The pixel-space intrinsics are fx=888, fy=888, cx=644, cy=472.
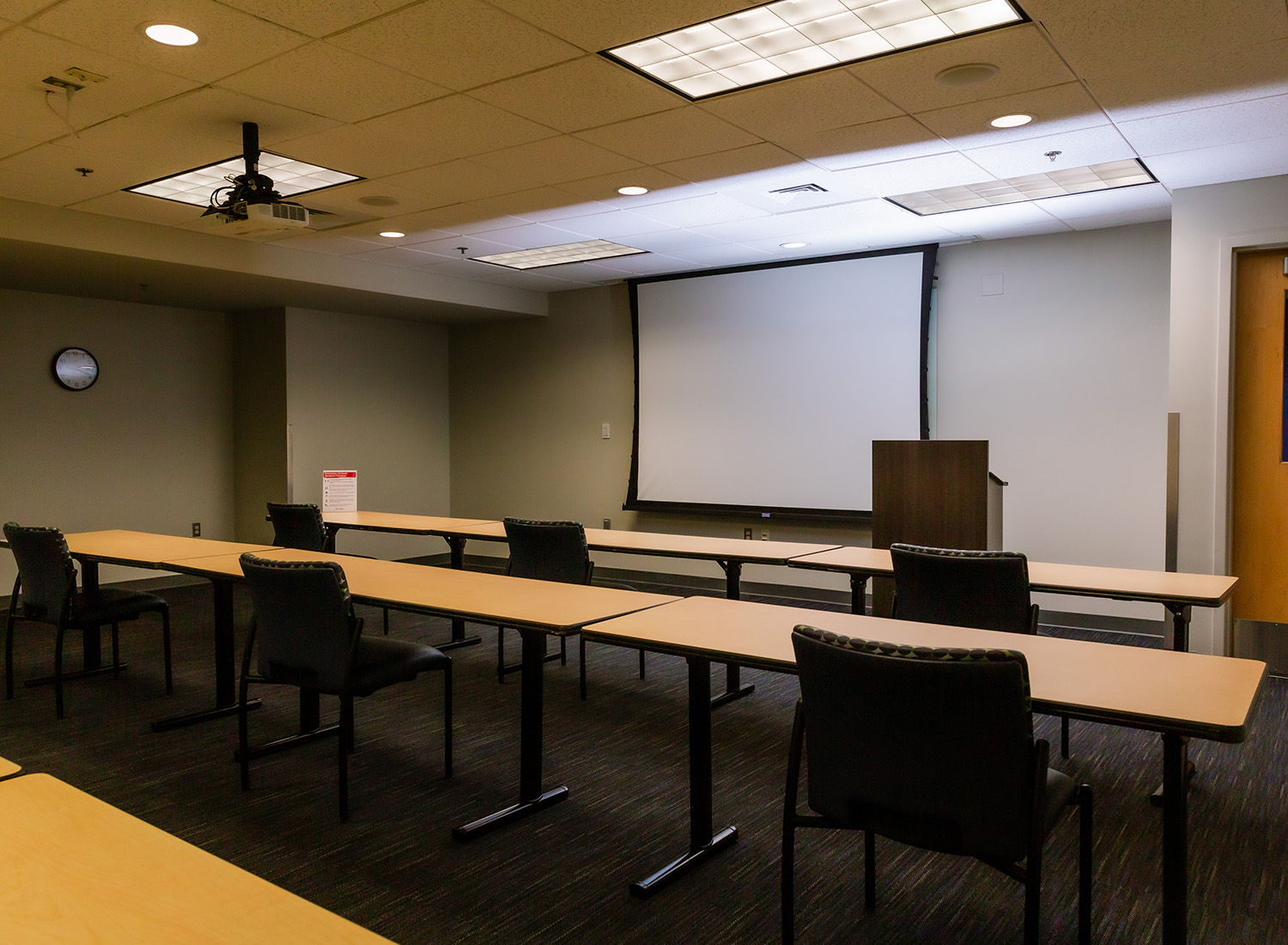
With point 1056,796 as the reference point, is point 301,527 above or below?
above

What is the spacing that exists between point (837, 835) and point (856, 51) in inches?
105

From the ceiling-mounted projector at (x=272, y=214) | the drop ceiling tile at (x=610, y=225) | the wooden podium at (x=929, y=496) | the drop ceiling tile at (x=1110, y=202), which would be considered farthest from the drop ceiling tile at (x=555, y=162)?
the drop ceiling tile at (x=1110, y=202)

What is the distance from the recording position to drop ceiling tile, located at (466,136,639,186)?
413 cm

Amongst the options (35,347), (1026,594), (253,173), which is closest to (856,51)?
(1026,594)

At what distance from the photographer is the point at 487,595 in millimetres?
3041

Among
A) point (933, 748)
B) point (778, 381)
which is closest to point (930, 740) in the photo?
point (933, 748)

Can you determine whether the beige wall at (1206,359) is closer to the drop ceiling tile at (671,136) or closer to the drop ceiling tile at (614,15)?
the drop ceiling tile at (671,136)

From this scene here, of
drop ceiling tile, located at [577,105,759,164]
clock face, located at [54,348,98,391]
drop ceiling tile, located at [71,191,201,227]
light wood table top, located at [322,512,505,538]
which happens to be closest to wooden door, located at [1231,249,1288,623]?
drop ceiling tile, located at [577,105,759,164]

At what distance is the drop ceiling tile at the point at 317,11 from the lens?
8.90ft

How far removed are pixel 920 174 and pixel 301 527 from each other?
398cm

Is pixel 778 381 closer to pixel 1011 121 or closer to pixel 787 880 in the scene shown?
pixel 1011 121

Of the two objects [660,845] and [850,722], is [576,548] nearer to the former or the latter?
[660,845]

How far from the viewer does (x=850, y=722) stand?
178 centimetres

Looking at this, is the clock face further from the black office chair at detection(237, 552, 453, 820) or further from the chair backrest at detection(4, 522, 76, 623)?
the black office chair at detection(237, 552, 453, 820)
